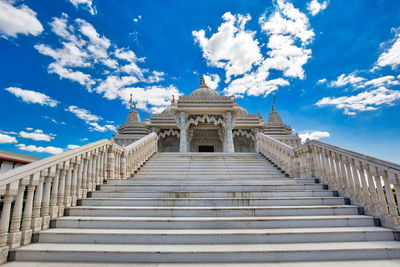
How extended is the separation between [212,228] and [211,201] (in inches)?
30.6

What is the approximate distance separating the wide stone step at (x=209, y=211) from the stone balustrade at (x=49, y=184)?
52 cm

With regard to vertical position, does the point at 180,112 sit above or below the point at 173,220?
above

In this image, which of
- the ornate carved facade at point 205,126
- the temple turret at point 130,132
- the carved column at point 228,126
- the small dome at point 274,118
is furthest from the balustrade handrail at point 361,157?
the small dome at point 274,118

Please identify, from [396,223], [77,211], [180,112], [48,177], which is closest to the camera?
[396,223]

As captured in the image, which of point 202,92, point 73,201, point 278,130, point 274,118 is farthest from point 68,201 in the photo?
point 274,118

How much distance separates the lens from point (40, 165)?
3.54 metres

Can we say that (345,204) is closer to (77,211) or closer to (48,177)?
(77,211)

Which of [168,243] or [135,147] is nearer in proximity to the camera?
[168,243]

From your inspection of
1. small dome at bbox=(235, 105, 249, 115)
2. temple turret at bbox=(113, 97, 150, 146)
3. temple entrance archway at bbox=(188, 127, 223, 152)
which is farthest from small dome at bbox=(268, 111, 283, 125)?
temple turret at bbox=(113, 97, 150, 146)

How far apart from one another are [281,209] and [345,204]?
5.82 ft

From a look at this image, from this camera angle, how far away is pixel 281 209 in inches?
153

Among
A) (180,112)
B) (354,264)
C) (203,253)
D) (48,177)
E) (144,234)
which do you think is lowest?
(354,264)

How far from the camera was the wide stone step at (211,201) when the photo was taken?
4206 millimetres

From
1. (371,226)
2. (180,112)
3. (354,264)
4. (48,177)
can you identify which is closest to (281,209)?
(354,264)
